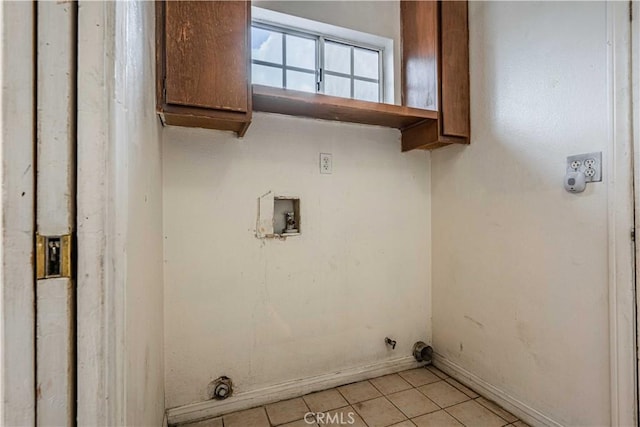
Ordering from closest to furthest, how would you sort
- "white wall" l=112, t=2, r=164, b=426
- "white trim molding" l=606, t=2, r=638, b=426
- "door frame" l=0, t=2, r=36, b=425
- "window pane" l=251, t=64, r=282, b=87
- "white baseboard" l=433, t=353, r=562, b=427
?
"door frame" l=0, t=2, r=36, b=425 → "white wall" l=112, t=2, r=164, b=426 → "white trim molding" l=606, t=2, r=638, b=426 → "white baseboard" l=433, t=353, r=562, b=427 → "window pane" l=251, t=64, r=282, b=87

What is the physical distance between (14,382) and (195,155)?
4.07 feet

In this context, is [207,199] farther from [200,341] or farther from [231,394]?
[231,394]

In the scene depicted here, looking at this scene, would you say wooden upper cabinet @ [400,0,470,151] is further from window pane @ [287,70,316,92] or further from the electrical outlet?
window pane @ [287,70,316,92]

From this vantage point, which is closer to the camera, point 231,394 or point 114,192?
point 114,192

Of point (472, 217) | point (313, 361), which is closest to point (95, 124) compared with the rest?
point (313, 361)

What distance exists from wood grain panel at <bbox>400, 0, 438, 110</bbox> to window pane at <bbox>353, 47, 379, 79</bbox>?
9.3 inches

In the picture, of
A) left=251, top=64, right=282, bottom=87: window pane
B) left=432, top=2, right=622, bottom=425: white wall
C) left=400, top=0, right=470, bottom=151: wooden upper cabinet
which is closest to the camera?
left=432, top=2, right=622, bottom=425: white wall

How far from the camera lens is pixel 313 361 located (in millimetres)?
1812

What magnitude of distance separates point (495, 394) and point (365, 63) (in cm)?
218

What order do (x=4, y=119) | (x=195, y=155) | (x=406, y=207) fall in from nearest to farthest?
(x=4, y=119), (x=195, y=155), (x=406, y=207)

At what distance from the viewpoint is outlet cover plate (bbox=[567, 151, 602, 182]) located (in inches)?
48.7

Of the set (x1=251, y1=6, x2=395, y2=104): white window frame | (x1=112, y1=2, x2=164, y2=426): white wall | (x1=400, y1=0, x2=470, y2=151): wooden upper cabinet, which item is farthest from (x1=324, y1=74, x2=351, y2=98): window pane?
(x1=112, y1=2, x2=164, y2=426): white wall

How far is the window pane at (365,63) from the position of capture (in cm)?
220

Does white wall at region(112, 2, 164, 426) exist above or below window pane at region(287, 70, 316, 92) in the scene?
below
